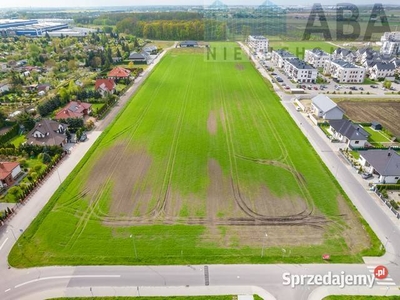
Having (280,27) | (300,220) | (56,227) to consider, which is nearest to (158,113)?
(56,227)

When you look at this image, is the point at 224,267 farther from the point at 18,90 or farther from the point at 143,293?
the point at 18,90

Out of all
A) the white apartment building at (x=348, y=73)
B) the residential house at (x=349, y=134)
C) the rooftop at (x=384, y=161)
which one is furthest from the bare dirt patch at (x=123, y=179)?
the white apartment building at (x=348, y=73)

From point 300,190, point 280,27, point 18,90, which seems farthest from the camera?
point 280,27

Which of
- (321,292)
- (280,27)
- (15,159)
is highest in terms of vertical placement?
(280,27)

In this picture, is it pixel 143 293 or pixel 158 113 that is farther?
pixel 158 113

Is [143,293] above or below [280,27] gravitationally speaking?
below

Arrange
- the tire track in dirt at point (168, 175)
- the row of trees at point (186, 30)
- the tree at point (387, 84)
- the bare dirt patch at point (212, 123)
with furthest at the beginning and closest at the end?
the row of trees at point (186, 30)
the tree at point (387, 84)
the bare dirt patch at point (212, 123)
the tire track in dirt at point (168, 175)

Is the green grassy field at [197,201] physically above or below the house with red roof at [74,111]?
below

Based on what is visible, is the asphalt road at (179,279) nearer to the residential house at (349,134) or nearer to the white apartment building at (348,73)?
the residential house at (349,134)
